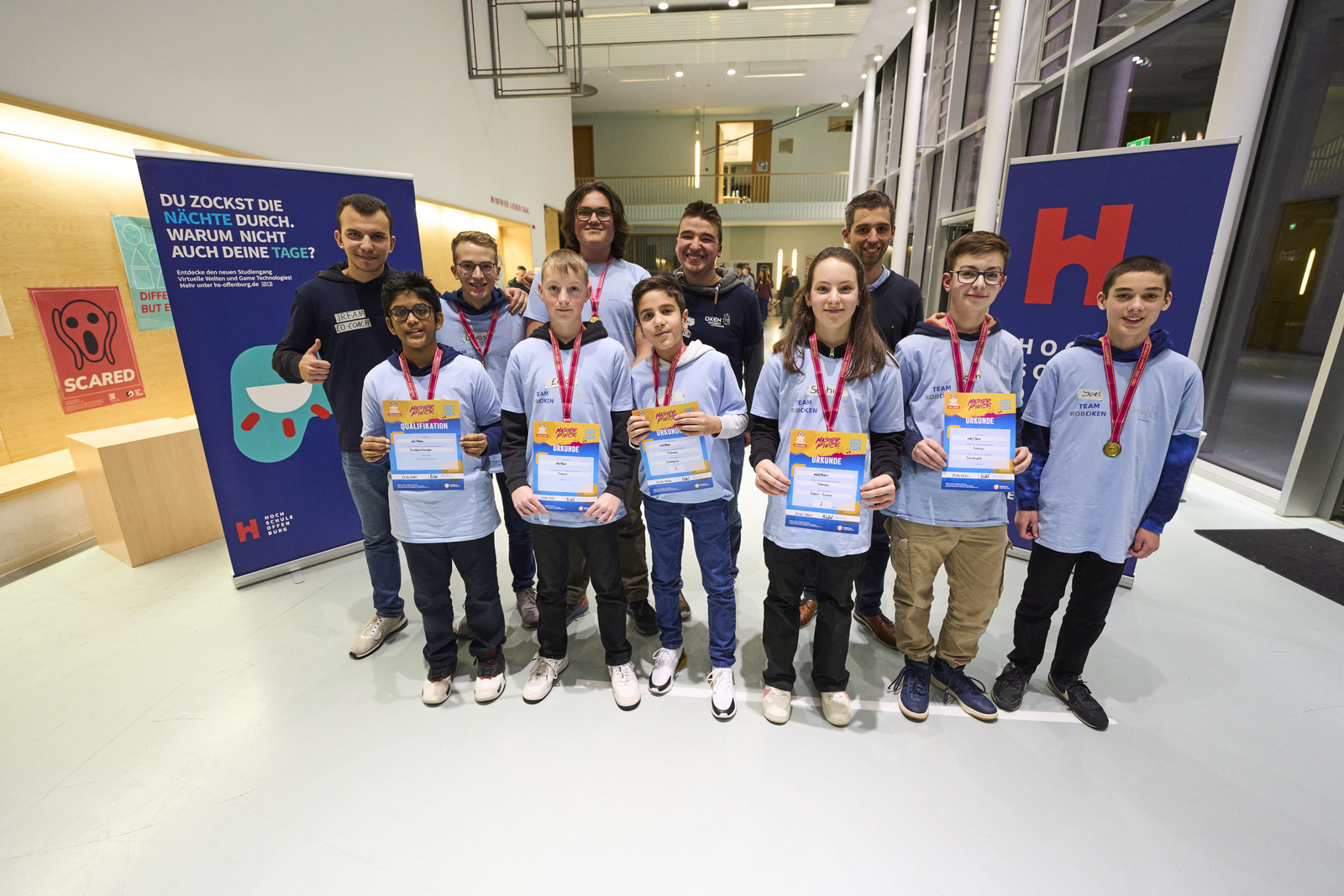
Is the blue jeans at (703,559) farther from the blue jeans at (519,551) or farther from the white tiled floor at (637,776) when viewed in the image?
the blue jeans at (519,551)

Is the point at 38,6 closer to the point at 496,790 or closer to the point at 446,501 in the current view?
the point at 446,501

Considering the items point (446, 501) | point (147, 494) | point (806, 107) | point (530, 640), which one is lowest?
point (530, 640)

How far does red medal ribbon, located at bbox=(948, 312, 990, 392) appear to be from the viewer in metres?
1.77

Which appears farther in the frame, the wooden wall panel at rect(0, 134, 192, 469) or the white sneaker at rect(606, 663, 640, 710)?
the wooden wall panel at rect(0, 134, 192, 469)

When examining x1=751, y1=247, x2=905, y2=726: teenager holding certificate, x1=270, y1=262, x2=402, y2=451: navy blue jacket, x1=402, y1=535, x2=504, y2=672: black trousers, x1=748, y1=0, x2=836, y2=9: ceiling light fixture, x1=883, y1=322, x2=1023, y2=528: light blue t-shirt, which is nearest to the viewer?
x1=751, y1=247, x2=905, y2=726: teenager holding certificate

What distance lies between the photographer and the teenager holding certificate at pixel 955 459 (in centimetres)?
174

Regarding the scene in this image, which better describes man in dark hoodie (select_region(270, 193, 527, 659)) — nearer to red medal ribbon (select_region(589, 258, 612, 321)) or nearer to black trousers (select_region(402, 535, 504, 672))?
black trousers (select_region(402, 535, 504, 672))

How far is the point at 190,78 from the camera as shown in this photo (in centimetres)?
360

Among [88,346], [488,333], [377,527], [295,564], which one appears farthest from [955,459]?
[88,346]

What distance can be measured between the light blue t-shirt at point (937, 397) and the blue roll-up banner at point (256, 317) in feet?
9.19

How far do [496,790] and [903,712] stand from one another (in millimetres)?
1455

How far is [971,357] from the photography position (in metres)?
1.79

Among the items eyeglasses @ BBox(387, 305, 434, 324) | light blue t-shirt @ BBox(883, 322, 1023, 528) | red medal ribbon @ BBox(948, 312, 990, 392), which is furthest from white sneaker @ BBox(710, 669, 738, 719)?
eyeglasses @ BBox(387, 305, 434, 324)

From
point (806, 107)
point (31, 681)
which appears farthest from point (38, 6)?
point (806, 107)
